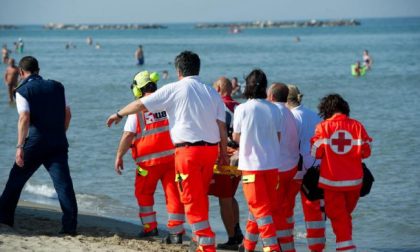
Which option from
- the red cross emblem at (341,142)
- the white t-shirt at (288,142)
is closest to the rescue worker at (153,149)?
the white t-shirt at (288,142)

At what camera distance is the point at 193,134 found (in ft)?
26.5

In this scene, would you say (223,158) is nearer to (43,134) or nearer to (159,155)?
(159,155)

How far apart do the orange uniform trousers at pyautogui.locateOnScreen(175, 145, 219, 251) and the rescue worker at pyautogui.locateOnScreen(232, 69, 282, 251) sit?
337 mm

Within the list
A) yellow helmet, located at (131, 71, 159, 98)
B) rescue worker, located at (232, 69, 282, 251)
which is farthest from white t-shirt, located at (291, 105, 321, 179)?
yellow helmet, located at (131, 71, 159, 98)

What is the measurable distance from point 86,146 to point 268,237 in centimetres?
1241

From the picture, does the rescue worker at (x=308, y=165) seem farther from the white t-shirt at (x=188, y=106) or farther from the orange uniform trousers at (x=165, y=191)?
the orange uniform trousers at (x=165, y=191)

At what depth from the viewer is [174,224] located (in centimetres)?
902

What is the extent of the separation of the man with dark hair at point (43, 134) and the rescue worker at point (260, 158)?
1.97 metres

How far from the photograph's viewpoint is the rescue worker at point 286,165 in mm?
8469

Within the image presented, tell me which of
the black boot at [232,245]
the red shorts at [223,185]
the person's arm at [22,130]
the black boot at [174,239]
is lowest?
the black boot at [232,245]

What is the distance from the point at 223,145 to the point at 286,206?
38.2 inches

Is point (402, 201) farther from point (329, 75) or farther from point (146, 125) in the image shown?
point (329, 75)

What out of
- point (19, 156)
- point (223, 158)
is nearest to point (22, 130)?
point (19, 156)

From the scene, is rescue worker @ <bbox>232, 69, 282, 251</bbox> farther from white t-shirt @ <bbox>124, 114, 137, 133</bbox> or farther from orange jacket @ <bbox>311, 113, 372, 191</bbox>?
white t-shirt @ <bbox>124, 114, 137, 133</bbox>
